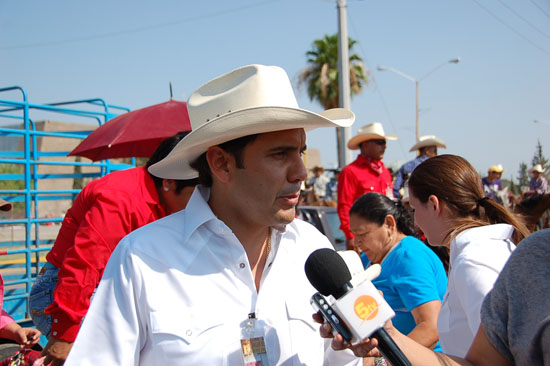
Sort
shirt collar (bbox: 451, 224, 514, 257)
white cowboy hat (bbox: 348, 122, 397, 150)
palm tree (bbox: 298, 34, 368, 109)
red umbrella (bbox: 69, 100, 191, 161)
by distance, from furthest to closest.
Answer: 1. palm tree (bbox: 298, 34, 368, 109)
2. white cowboy hat (bbox: 348, 122, 397, 150)
3. red umbrella (bbox: 69, 100, 191, 161)
4. shirt collar (bbox: 451, 224, 514, 257)

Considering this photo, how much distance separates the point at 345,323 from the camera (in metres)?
1.45

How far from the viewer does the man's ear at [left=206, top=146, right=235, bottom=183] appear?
2.28m

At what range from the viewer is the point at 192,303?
1983 mm

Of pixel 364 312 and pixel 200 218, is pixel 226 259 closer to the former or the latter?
pixel 200 218

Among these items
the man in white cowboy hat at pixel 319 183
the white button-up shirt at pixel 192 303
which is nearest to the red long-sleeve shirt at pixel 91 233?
the white button-up shirt at pixel 192 303

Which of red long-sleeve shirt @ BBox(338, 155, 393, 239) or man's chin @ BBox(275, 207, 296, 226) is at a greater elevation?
red long-sleeve shirt @ BBox(338, 155, 393, 239)

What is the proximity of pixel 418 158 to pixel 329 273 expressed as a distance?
713 cm

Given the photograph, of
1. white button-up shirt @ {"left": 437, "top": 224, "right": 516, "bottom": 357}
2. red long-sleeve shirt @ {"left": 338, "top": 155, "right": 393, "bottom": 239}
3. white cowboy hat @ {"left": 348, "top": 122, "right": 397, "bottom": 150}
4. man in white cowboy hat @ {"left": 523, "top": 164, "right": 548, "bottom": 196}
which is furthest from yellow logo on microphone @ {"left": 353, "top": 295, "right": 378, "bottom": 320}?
man in white cowboy hat @ {"left": 523, "top": 164, "right": 548, "bottom": 196}

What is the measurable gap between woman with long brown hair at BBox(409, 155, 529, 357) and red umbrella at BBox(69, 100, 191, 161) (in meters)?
3.95

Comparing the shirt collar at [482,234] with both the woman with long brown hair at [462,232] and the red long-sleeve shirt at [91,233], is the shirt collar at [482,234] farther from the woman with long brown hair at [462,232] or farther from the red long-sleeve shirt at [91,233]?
the red long-sleeve shirt at [91,233]

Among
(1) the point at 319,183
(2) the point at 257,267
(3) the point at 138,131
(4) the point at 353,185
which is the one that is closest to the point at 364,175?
(4) the point at 353,185

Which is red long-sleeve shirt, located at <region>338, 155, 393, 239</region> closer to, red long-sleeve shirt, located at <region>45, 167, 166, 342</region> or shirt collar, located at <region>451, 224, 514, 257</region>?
red long-sleeve shirt, located at <region>45, 167, 166, 342</region>

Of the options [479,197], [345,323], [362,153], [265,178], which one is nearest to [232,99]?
[265,178]

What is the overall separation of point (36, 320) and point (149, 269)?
2.19m
